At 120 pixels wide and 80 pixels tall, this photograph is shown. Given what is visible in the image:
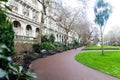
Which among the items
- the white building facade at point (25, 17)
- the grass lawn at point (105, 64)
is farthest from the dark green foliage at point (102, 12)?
the white building facade at point (25, 17)

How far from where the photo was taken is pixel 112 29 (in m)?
93.5

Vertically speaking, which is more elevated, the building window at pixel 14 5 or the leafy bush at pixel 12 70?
the building window at pixel 14 5

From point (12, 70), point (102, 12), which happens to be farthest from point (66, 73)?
point (102, 12)

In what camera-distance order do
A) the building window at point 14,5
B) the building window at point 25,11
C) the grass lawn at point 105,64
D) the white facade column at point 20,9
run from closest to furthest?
1. the grass lawn at point 105,64
2. the building window at point 14,5
3. the white facade column at point 20,9
4. the building window at point 25,11

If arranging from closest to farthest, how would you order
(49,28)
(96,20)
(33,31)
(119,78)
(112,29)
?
(119,78) < (96,20) < (33,31) < (49,28) < (112,29)

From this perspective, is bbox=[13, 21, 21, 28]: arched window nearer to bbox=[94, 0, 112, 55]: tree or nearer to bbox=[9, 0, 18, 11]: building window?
bbox=[9, 0, 18, 11]: building window

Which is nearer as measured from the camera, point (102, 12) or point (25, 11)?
point (102, 12)

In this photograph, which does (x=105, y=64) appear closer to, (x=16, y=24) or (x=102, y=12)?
(x=102, y=12)

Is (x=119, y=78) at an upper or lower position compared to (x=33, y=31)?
lower

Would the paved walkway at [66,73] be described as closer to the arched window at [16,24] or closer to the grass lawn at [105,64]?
the grass lawn at [105,64]

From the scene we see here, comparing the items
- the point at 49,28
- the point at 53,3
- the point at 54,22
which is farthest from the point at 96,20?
the point at 54,22

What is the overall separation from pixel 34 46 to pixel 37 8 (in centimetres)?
1992

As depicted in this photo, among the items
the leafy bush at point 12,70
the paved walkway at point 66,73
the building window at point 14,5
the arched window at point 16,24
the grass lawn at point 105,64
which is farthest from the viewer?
the arched window at point 16,24

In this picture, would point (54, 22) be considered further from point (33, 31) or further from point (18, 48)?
point (18, 48)
